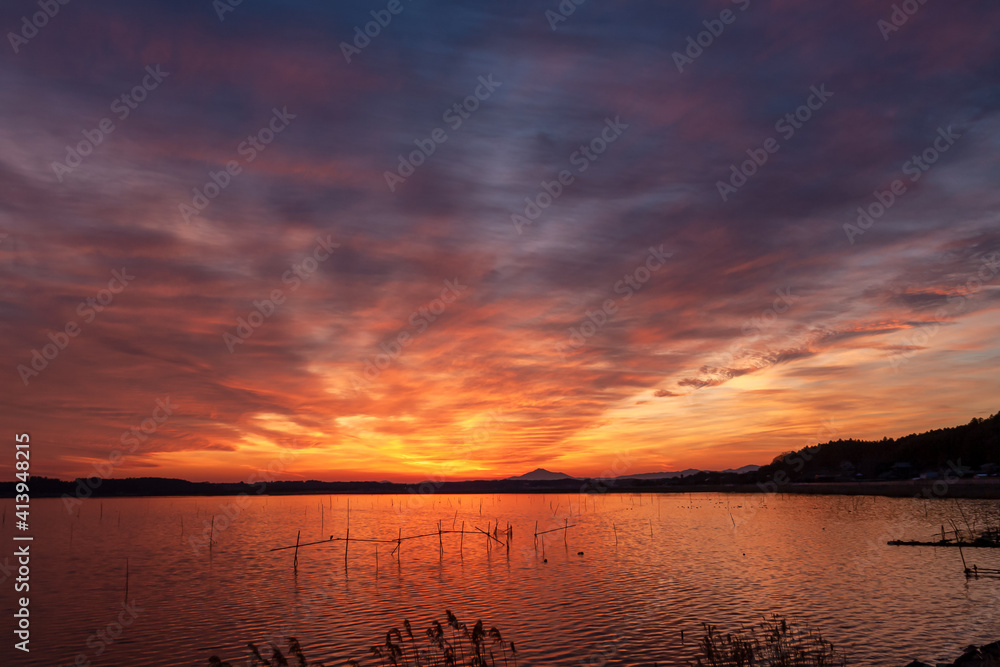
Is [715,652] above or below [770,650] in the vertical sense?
above

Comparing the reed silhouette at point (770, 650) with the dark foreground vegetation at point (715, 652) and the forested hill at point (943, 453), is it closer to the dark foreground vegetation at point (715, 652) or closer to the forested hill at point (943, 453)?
the dark foreground vegetation at point (715, 652)

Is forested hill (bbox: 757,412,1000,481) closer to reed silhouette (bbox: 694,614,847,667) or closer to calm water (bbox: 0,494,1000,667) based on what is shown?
calm water (bbox: 0,494,1000,667)

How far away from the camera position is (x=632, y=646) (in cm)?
2464

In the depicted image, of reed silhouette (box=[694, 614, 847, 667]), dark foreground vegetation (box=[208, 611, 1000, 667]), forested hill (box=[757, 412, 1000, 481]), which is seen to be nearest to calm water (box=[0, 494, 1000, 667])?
dark foreground vegetation (box=[208, 611, 1000, 667])

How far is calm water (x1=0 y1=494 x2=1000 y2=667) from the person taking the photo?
25562 mm

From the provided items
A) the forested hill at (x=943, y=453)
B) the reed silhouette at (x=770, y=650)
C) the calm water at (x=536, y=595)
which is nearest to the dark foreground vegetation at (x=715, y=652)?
the reed silhouette at (x=770, y=650)

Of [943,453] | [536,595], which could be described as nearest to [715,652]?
[536,595]

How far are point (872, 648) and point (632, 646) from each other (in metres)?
8.92

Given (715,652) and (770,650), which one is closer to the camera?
(715,652)

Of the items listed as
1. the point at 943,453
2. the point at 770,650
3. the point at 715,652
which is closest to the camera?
the point at 715,652

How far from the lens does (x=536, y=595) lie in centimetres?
3684

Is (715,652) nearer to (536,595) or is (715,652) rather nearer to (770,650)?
(770,650)

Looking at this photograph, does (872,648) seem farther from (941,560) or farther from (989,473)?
(989,473)

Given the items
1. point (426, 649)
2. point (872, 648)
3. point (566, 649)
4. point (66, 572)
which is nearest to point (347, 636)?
point (426, 649)
